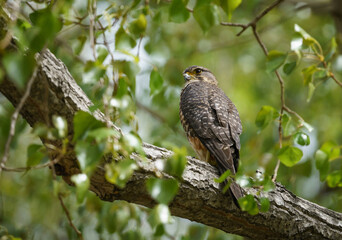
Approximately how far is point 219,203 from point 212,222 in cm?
20

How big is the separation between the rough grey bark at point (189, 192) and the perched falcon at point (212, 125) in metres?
0.41

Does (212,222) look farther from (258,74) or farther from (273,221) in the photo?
(258,74)

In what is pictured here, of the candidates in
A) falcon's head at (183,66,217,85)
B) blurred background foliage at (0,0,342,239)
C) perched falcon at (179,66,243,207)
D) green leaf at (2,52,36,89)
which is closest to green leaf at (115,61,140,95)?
blurred background foliage at (0,0,342,239)

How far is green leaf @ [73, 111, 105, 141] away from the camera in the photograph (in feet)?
6.79

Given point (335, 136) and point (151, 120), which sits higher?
point (335, 136)

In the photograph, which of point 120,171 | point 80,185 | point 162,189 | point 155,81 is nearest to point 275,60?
point 155,81

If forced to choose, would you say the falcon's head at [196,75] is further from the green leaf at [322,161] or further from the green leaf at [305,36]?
the green leaf at [322,161]

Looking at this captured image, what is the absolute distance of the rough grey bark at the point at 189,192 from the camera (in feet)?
9.01

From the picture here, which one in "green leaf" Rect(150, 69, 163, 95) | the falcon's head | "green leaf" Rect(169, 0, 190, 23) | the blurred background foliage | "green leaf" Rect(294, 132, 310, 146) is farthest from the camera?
the falcon's head

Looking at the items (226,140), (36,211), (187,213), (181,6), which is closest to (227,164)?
(226,140)

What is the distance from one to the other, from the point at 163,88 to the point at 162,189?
3.17 m

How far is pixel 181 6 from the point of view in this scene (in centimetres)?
258

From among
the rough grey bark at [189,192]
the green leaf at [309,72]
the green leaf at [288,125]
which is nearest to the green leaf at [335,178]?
the green leaf at [288,125]

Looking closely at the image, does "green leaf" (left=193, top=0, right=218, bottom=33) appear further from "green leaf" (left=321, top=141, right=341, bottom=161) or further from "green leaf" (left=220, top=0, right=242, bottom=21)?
"green leaf" (left=321, top=141, right=341, bottom=161)
